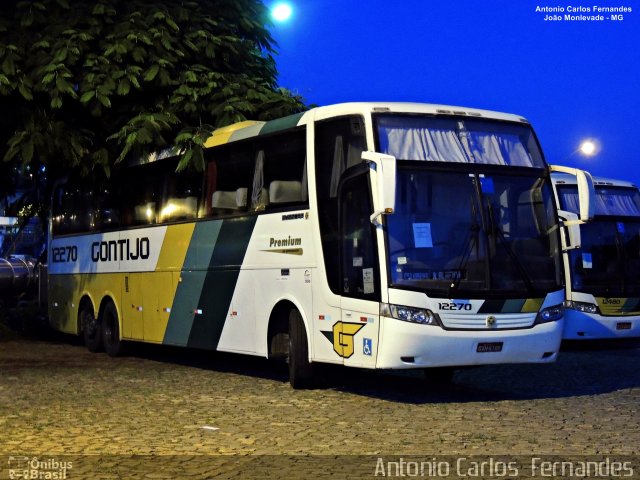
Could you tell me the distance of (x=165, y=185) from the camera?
18422 mm

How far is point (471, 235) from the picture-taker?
1318 centimetres

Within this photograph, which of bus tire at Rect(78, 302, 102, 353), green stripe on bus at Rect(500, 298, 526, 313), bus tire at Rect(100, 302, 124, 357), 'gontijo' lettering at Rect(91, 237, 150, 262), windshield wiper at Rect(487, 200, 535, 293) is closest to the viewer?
green stripe on bus at Rect(500, 298, 526, 313)

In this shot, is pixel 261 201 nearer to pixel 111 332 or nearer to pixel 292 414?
pixel 292 414

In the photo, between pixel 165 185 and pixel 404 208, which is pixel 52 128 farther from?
pixel 404 208

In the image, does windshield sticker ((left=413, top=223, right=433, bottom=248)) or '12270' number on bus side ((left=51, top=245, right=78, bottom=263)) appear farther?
'12270' number on bus side ((left=51, top=245, right=78, bottom=263))

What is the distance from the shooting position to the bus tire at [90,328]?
69.1 ft

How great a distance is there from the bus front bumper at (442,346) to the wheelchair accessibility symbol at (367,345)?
0.61ft

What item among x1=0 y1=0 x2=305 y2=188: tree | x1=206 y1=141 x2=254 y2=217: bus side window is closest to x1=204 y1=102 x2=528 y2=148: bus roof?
x1=206 y1=141 x2=254 y2=217: bus side window

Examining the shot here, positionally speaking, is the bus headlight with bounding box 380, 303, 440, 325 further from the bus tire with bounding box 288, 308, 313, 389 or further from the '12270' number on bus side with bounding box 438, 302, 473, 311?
the bus tire with bounding box 288, 308, 313, 389

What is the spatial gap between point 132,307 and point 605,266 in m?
8.27

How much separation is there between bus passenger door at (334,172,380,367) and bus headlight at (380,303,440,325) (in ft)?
0.50

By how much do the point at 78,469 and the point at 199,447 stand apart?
1384 millimetres

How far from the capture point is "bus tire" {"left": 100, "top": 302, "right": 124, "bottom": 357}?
20266 mm

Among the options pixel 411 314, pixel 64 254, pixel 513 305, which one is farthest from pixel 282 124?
pixel 64 254
